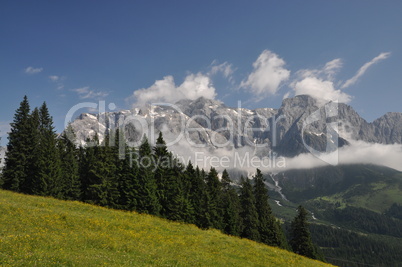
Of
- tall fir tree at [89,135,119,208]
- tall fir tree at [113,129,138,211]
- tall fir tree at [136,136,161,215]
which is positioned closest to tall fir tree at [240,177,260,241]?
tall fir tree at [136,136,161,215]

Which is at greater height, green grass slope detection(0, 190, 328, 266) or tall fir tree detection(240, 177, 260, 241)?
green grass slope detection(0, 190, 328, 266)

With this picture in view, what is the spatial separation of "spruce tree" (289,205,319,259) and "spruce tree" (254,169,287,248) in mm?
3757

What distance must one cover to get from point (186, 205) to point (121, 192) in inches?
537

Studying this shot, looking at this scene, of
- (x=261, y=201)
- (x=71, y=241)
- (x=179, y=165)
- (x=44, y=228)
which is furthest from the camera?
(x=261, y=201)

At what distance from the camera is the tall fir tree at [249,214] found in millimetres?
62312

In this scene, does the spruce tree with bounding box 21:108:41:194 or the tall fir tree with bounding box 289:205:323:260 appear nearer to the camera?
the spruce tree with bounding box 21:108:41:194

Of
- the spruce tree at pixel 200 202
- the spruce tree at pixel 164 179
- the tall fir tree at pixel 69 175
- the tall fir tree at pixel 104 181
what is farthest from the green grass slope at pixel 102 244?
the spruce tree at pixel 200 202

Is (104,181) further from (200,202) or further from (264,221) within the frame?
(264,221)

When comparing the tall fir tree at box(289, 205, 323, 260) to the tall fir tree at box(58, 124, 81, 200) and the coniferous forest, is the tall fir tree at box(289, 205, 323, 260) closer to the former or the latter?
the coniferous forest

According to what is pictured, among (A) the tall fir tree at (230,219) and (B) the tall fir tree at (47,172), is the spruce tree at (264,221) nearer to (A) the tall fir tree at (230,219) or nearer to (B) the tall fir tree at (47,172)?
(A) the tall fir tree at (230,219)

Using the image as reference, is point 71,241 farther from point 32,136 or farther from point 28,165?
point 32,136

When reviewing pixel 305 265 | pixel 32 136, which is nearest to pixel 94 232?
pixel 305 265

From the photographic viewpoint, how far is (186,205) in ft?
180

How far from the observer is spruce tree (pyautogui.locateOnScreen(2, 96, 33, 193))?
170ft
